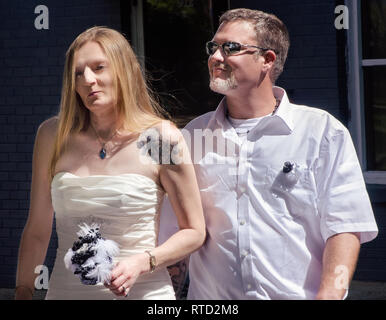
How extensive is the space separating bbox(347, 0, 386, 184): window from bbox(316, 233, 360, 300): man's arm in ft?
9.98

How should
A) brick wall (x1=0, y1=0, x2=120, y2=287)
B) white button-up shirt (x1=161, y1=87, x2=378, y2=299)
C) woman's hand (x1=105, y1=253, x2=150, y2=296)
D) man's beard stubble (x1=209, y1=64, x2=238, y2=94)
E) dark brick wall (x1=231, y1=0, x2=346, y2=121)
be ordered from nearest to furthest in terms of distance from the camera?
woman's hand (x1=105, y1=253, x2=150, y2=296) → white button-up shirt (x1=161, y1=87, x2=378, y2=299) → man's beard stubble (x1=209, y1=64, x2=238, y2=94) → dark brick wall (x1=231, y1=0, x2=346, y2=121) → brick wall (x1=0, y1=0, x2=120, y2=287)

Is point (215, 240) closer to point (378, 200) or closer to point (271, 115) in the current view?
point (271, 115)

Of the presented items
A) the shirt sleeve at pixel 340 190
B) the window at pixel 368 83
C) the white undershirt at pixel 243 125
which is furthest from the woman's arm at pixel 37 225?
the window at pixel 368 83

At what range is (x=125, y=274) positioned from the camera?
7.81 feet

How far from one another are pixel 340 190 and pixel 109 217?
2.69ft

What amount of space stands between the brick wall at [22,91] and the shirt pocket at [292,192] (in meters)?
3.80

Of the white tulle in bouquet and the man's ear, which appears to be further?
the man's ear

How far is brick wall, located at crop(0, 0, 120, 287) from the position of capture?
6.14 metres

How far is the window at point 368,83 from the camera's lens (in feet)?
18.0

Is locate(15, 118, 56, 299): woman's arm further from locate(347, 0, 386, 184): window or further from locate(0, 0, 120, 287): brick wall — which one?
locate(0, 0, 120, 287): brick wall

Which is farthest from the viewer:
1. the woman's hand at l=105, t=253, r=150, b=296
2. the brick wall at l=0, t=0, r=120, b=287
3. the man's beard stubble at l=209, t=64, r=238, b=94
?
the brick wall at l=0, t=0, r=120, b=287

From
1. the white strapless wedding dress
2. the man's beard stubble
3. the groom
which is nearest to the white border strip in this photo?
the groom

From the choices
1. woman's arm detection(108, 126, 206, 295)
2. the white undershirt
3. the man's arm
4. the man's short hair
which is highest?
the man's short hair

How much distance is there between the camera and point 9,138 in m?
6.32
